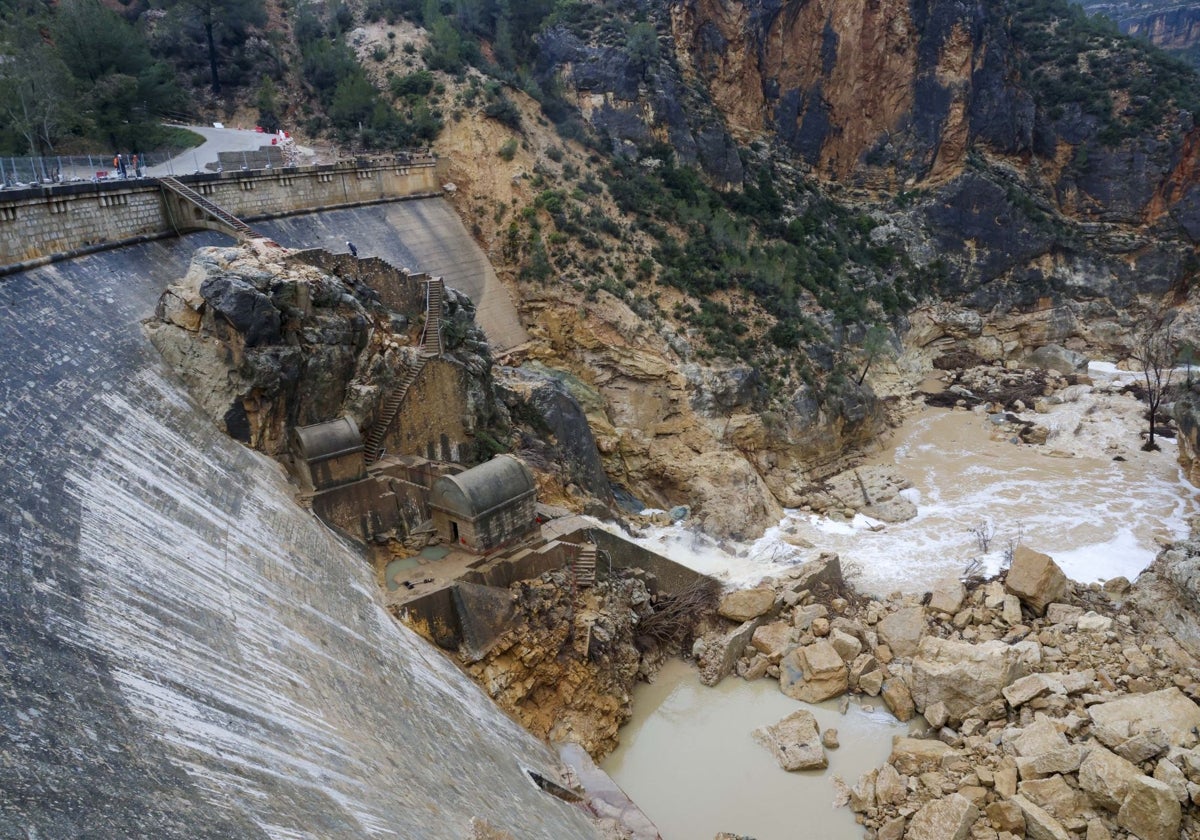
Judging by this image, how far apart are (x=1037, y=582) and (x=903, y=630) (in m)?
→ 3.59

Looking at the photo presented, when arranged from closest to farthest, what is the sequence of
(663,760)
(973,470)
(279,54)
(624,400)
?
(663,760) → (624,400) → (973,470) → (279,54)

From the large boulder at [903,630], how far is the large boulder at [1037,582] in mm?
2468

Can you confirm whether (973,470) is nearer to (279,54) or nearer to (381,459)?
(381,459)

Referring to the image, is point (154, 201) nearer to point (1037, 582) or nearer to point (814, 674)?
point (814, 674)

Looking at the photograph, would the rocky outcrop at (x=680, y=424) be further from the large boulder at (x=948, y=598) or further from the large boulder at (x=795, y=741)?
the large boulder at (x=795, y=741)

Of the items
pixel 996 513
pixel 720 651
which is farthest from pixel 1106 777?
pixel 996 513

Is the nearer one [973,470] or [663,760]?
[663,760]

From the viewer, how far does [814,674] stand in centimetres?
1738

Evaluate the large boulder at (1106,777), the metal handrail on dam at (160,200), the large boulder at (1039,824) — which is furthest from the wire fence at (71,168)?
the large boulder at (1106,777)

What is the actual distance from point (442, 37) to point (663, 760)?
3457 centimetres

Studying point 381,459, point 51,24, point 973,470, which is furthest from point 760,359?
point 51,24

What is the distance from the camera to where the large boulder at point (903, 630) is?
1831 cm

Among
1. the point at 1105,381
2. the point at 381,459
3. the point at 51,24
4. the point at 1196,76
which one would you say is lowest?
the point at 1105,381

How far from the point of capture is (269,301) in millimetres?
16422
